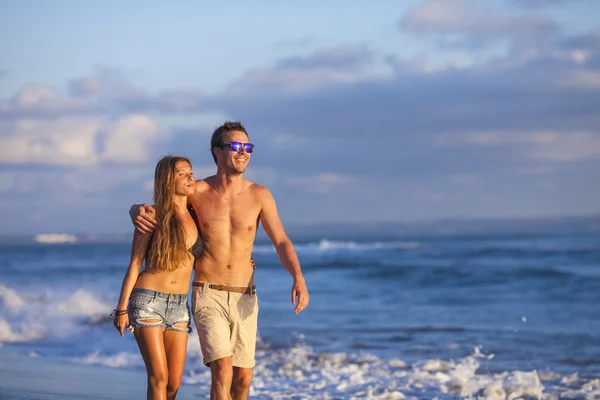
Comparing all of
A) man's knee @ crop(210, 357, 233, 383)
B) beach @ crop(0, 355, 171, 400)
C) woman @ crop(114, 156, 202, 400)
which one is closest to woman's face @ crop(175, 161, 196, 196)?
woman @ crop(114, 156, 202, 400)

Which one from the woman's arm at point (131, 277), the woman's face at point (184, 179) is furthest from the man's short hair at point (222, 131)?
the woman's arm at point (131, 277)

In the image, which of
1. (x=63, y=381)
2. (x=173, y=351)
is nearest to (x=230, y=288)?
(x=173, y=351)

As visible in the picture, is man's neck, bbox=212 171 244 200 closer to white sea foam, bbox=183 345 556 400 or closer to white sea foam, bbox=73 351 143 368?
white sea foam, bbox=183 345 556 400

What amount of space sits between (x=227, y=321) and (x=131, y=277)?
31.3 inches

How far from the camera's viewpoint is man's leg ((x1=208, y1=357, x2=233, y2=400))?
222 inches

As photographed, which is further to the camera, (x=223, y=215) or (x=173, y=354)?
(x=223, y=215)

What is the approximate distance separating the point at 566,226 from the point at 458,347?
2538 inches

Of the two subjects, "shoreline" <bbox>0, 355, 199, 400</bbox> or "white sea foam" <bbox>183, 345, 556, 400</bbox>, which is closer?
"shoreline" <bbox>0, 355, 199, 400</bbox>

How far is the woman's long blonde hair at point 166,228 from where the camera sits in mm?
5523

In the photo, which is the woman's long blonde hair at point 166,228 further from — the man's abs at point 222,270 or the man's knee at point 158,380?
the man's knee at point 158,380

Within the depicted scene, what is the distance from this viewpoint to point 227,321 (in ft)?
19.4

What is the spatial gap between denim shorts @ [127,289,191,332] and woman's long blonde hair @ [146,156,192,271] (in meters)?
0.19

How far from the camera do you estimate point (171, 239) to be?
18.2ft

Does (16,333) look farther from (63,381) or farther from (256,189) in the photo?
(256,189)
